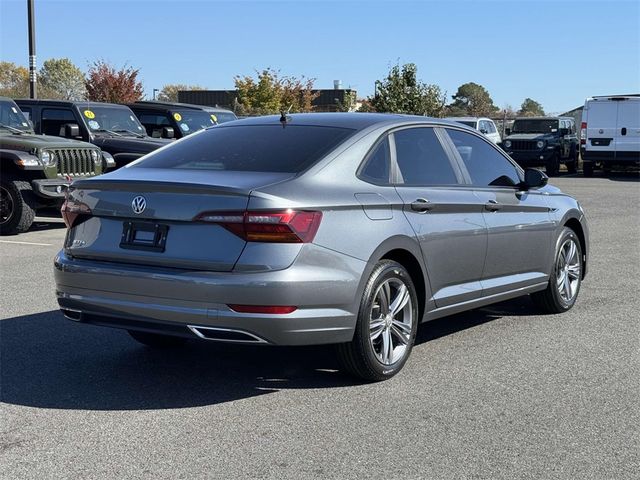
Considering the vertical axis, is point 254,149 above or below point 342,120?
below

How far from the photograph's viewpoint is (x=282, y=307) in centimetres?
471

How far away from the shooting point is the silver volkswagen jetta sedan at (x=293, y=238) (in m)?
4.72

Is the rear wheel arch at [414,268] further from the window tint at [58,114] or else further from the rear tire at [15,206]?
the window tint at [58,114]

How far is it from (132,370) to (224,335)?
116 cm

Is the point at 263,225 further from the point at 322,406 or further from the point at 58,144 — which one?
the point at 58,144

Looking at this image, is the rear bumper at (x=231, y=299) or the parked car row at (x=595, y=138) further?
the parked car row at (x=595, y=138)

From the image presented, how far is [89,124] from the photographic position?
15.7 metres

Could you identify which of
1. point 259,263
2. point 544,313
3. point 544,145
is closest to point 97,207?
point 259,263

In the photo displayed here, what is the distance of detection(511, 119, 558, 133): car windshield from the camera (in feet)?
101

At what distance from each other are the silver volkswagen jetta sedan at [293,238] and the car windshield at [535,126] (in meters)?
25.5

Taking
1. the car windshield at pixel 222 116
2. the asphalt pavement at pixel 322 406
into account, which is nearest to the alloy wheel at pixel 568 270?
the asphalt pavement at pixel 322 406

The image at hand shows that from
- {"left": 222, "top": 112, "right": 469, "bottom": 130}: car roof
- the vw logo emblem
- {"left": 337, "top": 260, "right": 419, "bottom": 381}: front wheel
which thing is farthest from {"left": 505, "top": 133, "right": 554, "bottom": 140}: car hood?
the vw logo emblem

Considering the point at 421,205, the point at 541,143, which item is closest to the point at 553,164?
the point at 541,143

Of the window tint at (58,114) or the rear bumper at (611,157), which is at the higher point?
the window tint at (58,114)
